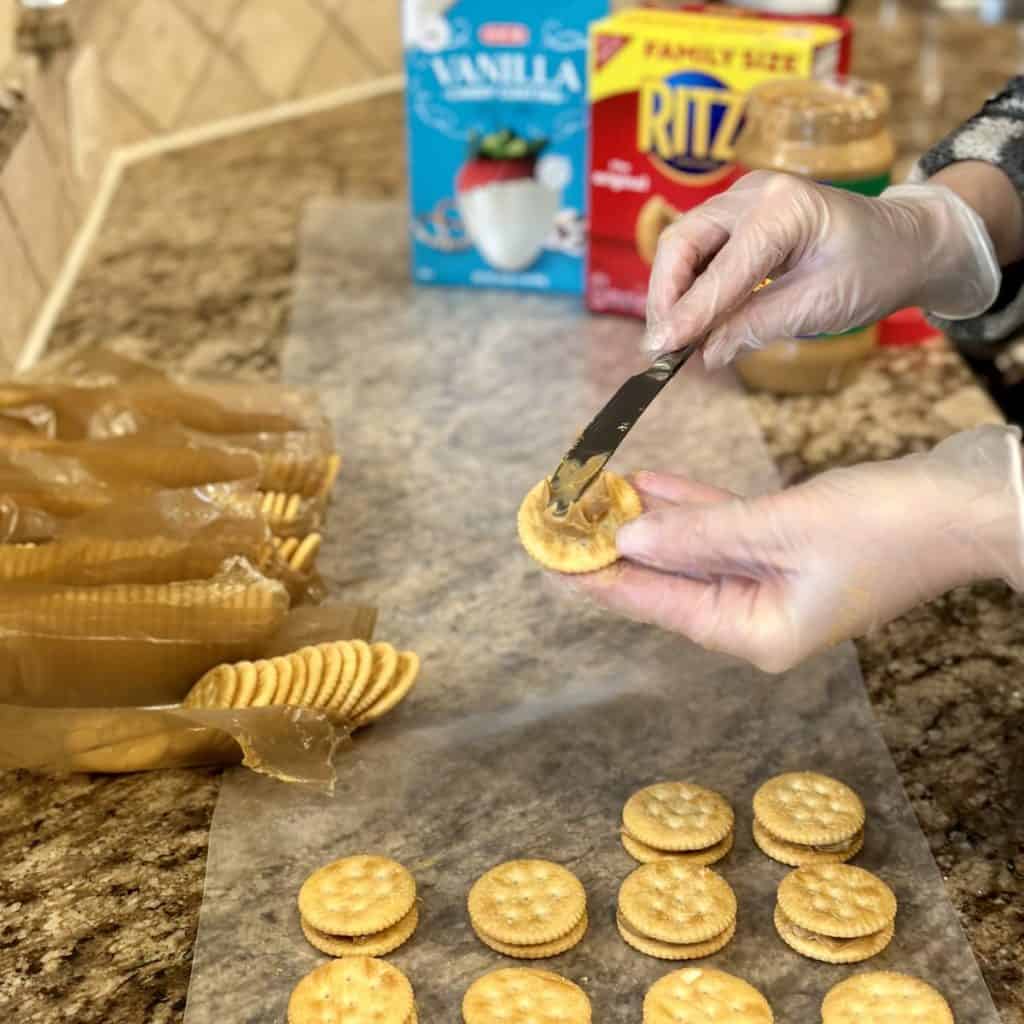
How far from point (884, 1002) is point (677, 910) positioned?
132 mm

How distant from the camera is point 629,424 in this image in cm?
88

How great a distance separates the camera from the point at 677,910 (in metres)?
0.86

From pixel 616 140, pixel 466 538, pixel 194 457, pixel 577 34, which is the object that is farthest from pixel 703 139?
pixel 194 457

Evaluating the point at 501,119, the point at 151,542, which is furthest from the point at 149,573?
the point at 501,119

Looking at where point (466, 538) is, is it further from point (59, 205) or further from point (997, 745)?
point (59, 205)

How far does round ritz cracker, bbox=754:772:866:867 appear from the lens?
0.92 metres

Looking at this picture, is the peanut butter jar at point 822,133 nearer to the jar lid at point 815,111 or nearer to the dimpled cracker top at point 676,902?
the jar lid at point 815,111

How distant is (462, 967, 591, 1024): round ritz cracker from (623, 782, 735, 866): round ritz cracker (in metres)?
0.13

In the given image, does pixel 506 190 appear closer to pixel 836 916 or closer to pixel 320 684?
pixel 320 684

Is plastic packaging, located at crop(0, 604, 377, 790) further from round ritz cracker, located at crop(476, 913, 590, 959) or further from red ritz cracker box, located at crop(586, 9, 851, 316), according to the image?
red ritz cracker box, located at crop(586, 9, 851, 316)

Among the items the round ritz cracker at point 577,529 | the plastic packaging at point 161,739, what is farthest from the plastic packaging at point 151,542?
the round ritz cracker at point 577,529

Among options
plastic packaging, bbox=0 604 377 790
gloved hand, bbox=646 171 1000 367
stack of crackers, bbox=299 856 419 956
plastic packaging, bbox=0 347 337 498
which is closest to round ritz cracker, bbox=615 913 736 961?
stack of crackers, bbox=299 856 419 956

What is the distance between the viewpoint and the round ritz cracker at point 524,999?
0.79m

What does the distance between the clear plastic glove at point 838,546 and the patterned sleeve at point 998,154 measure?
369 millimetres
